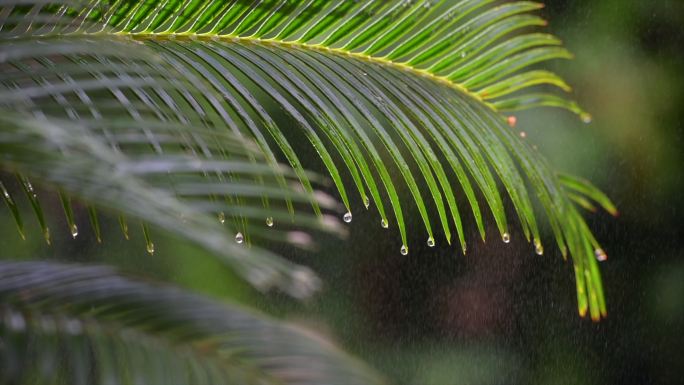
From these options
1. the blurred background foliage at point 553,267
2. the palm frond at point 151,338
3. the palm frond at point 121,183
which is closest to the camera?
the palm frond at point 121,183

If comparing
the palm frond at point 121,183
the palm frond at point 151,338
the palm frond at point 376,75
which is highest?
the palm frond at point 376,75

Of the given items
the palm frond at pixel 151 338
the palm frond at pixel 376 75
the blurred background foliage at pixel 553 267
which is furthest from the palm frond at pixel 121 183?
the blurred background foliage at pixel 553 267

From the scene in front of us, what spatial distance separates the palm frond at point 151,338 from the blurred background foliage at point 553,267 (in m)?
2.79

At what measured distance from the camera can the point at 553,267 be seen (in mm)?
3744

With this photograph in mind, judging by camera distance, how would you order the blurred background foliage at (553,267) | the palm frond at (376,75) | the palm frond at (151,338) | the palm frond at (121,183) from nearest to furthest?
the palm frond at (121,183), the palm frond at (151,338), the palm frond at (376,75), the blurred background foliage at (553,267)

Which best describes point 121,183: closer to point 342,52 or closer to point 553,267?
point 342,52

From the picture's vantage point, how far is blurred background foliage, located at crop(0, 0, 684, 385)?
345 centimetres

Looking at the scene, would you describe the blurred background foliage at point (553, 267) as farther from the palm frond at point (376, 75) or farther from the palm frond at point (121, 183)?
the palm frond at point (121, 183)

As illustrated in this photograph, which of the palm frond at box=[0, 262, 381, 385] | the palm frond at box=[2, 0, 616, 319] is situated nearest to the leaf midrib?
the palm frond at box=[2, 0, 616, 319]

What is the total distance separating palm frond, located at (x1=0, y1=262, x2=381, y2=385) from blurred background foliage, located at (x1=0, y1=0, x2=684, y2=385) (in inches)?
110

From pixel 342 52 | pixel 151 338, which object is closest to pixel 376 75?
pixel 342 52

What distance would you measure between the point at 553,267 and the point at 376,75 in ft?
9.69

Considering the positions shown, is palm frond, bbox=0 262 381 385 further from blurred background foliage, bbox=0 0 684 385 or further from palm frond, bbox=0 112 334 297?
blurred background foliage, bbox=0 0 684 385

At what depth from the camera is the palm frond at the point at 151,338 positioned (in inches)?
21.5
